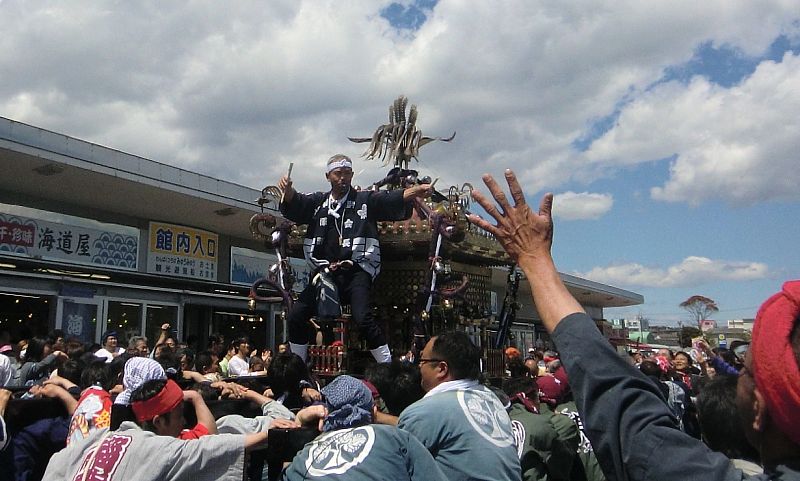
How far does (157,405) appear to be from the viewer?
2.60m

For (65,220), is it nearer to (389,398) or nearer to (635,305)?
(389,398)

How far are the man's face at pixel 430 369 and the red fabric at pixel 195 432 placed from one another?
3.37 feet

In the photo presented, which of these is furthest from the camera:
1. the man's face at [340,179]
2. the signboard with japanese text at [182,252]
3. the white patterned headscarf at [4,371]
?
the signboard with japanese text at [182,252]

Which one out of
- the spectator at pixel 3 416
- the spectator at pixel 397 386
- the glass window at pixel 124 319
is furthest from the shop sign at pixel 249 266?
the spectator at pixel 3 416

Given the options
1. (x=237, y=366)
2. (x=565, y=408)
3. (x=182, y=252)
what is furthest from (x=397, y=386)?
(x=182, y=252)

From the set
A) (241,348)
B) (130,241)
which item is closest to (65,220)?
(130,241)

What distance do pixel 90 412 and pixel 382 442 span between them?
195 centimetres

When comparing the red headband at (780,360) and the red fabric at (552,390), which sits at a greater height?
the red headband at (780,360)

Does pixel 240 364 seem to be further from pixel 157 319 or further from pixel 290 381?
pixel 157 319

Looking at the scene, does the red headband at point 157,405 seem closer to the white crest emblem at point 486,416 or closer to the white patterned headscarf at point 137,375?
the white patterned headscarf at point 137,375

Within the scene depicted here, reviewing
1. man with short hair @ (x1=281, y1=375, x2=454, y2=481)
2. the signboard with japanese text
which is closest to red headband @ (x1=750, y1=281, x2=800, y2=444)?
man with short hair @ (x1=281, y1=375, x2=454, y2=481)

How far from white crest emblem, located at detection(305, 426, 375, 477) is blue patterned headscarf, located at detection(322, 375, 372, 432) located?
9 cm

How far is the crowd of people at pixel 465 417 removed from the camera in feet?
3.73

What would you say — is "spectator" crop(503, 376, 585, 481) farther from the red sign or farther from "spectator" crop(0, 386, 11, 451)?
the red sign
